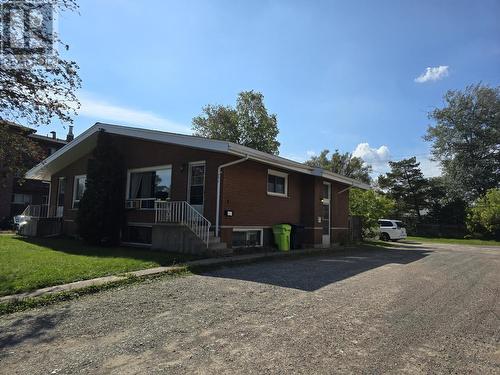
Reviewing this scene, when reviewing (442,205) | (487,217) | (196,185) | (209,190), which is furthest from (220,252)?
(442,205)

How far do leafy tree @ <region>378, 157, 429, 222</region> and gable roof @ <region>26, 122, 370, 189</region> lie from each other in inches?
1117

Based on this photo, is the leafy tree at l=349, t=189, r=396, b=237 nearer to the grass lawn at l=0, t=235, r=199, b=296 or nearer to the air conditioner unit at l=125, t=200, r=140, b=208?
the air conditioner unit at l=125, t=200, r=140, b=208

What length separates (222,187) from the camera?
13164 mm

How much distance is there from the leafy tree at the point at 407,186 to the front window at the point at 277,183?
3318cm

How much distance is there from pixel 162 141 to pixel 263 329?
10.1 metres

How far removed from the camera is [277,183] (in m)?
16.1

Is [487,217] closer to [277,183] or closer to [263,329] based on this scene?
[277,183]

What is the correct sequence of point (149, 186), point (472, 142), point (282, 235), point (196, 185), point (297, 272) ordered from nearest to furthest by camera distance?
point (297, 272)
point (196, 185)
point (282, 235)
point (149, 186)
point (472, 142)

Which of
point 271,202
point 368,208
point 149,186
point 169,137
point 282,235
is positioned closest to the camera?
point 169,137

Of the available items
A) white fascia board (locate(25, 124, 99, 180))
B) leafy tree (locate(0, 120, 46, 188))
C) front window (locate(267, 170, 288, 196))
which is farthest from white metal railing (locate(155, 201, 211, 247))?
white fascia board (locate(25, 124, 99, 180))

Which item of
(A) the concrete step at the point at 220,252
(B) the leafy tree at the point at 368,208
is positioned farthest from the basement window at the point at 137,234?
(B) the leafy tree at the point at 368,208

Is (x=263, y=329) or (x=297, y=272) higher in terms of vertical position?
(x=297, y=272)

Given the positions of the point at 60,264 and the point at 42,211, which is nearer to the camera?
the point at 60,264

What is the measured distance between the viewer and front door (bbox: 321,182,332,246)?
18.5 metres
